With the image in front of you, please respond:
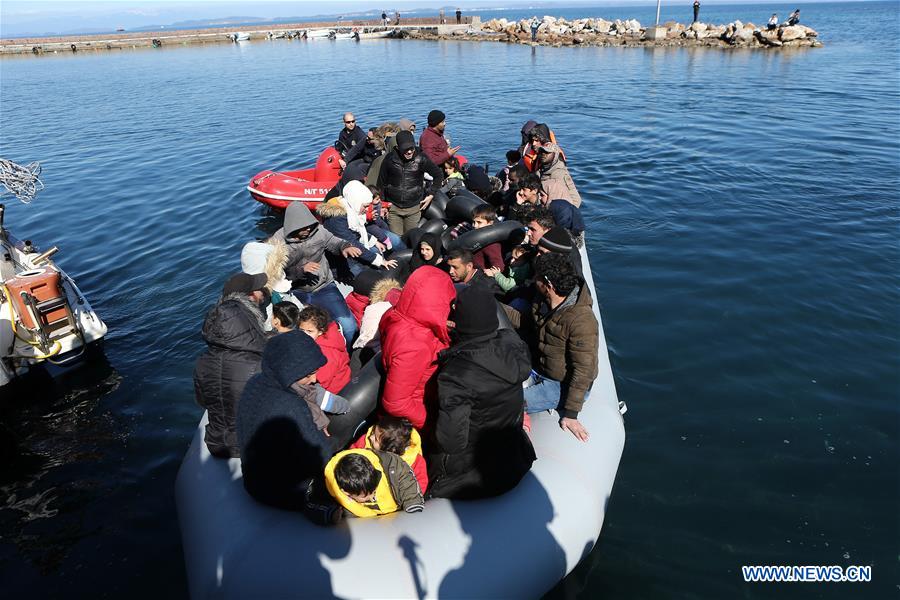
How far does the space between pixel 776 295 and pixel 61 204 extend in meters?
18.1

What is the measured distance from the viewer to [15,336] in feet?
21.9

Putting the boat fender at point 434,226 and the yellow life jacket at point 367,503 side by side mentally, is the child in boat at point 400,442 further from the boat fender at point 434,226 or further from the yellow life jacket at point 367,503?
the boat fender at point 434,226

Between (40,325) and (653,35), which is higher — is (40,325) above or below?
below

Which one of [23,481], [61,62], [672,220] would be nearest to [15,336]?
[23,481]

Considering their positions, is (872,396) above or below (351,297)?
below

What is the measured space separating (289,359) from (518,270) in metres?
3.26

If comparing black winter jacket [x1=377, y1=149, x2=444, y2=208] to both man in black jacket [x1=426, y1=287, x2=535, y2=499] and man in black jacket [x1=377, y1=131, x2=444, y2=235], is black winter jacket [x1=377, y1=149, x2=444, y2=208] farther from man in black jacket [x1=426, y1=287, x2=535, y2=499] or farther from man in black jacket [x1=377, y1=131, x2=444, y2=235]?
man in black jacket [x1=426, y1=287, x2=535, y2=499]

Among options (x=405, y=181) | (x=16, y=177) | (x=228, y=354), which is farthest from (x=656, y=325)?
(x=16, y=177)

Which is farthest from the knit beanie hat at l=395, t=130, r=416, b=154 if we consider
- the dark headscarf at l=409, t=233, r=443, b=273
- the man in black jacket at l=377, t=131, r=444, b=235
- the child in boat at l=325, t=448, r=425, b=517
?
the child in boat at l=325, t=448, r=425, b=517

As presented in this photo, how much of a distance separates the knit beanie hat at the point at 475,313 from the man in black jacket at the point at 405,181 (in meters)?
4.97

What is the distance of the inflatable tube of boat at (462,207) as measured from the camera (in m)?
7.36

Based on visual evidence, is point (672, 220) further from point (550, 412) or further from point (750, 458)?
point (550, 412)

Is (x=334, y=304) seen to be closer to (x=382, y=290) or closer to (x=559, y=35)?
(x=382, y=290)

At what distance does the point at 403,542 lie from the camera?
3.38 metres
